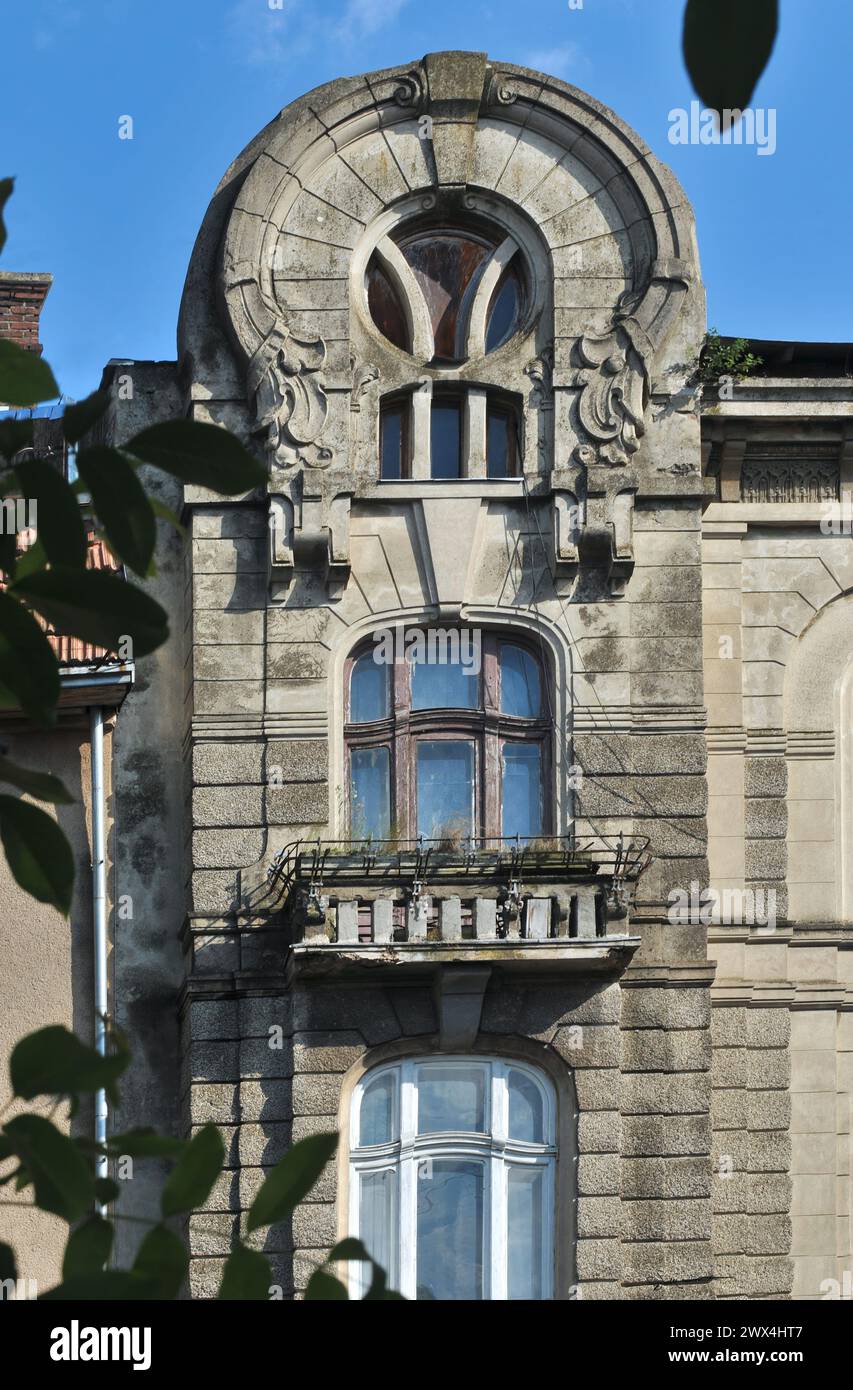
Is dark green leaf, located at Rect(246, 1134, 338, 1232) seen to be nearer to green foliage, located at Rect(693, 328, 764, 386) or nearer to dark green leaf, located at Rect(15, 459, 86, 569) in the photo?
dark green leaf, located at Rect(15, 459, 86, 569)

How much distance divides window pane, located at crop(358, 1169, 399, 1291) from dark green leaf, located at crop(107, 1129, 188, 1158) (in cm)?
1681

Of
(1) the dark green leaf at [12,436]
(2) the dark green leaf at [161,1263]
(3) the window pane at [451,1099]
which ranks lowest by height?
(2) the dark green leaf at [161,1263]

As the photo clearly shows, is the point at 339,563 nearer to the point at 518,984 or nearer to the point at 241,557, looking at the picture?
the point at 241,557

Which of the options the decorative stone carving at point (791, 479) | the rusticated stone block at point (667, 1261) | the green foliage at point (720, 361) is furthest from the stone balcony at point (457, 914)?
the green foliage at point (720, 361)

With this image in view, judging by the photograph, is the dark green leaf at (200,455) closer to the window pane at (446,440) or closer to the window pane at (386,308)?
the window pane at (446,440)

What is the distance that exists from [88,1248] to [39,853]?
0.57 metres

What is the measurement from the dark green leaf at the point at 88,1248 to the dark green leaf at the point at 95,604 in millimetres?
761

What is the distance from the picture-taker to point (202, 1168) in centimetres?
315

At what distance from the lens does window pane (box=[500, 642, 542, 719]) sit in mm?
20828

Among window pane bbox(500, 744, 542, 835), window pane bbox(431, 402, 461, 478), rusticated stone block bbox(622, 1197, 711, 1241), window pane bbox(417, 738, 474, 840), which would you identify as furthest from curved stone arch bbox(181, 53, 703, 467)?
rusticated stone block bbox(622, 1197, 711, 1241)

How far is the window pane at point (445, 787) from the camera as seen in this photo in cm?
2053

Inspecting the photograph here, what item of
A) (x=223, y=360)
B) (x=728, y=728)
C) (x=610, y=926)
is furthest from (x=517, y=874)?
(x=223, y=360)
